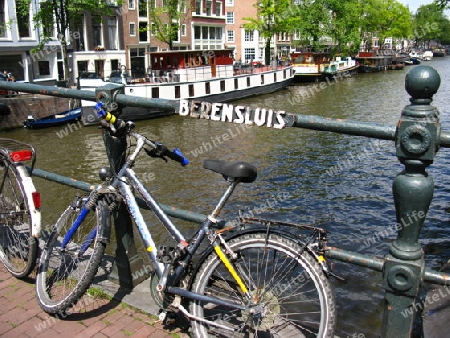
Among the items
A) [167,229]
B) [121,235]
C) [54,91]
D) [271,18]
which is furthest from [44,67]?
[167,229]

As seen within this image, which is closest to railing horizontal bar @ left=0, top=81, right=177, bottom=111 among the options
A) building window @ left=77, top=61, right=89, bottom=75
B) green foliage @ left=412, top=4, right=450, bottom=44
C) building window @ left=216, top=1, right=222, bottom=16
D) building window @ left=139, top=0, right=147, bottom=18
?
building window @ left=77, top=61, right=89, bottom=75

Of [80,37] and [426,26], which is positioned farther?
[426,26]

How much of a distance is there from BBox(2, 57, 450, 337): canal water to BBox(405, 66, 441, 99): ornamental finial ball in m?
2.73

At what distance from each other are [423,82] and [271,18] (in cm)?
5150

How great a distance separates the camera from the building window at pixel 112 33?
127 feet

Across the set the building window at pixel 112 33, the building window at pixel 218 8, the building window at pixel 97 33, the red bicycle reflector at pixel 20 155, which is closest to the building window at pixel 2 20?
the building window at pixel 97 33

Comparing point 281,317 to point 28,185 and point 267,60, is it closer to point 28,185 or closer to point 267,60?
point 28,185

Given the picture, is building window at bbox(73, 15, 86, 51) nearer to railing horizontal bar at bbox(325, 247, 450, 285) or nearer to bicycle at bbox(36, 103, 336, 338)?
bicycle at bbox(36, 103, 336, 338)

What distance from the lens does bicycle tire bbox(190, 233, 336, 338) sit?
2330mm

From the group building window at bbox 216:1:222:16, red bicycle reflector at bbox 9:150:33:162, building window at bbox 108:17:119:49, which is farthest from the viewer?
building window at bbox 216:1:222:16

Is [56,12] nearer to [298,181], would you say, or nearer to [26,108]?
[26,108]

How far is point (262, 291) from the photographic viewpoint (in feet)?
8.45

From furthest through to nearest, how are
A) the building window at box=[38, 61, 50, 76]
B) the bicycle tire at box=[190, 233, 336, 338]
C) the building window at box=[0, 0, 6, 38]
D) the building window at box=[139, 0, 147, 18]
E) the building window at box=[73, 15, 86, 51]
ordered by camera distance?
the building window at box=[139, 0, 147, 18] < the building window at box=[73, 15, 86, 51] < the building window at box=[38, 61, 50, 76] < the building window at box=[0, 0, 6, 38] < the bicycle tire at box=[190, 233, 336, 338]

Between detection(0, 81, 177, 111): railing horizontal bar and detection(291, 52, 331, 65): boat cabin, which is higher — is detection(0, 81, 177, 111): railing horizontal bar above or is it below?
below
